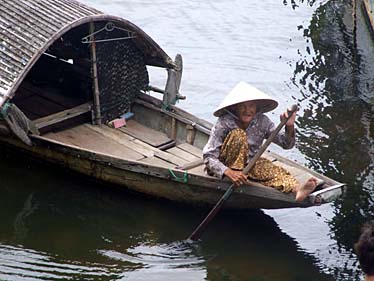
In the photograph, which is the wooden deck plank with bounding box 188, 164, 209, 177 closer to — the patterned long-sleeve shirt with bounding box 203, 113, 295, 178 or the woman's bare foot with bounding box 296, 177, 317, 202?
the patterned long-sleeve shirt with bounding box 203, 113, 295, 178

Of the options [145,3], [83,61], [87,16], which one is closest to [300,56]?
[145,3]

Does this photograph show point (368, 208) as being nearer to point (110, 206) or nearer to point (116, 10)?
point (110, 206)

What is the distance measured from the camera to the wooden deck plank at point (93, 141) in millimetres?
8023

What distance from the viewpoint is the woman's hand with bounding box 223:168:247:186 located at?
680cm

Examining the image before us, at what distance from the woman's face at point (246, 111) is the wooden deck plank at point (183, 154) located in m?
1.14

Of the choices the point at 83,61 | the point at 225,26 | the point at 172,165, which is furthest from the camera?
the point at 225,26

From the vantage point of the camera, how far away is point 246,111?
271 inches

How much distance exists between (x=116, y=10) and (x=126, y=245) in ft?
26.7

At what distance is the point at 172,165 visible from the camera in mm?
7730

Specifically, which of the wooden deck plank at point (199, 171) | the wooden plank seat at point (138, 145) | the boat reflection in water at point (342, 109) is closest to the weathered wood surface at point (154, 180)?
the wooden deck plank at point (199, 171)

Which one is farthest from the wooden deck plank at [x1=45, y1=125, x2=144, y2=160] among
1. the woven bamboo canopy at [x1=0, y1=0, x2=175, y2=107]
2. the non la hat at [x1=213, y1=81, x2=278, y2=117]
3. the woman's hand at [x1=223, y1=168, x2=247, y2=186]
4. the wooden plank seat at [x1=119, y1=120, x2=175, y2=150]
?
the non la hat at [x1=213, y1=81, x2=278, y2=117]

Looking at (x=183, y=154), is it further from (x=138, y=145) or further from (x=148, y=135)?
(x=148, y=135)

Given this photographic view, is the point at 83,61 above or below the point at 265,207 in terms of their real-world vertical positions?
above

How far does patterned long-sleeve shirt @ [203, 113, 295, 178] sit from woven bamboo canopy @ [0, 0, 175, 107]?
204cm
